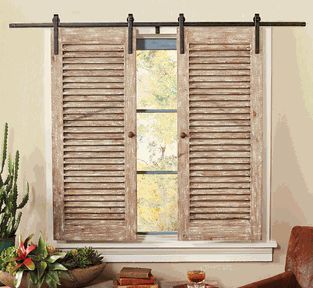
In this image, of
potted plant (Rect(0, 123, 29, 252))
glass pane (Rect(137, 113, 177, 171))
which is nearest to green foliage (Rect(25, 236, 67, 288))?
potted plant (Rect(0, 123, 29, 252))

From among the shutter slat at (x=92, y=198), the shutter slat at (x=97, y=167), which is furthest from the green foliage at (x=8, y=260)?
the shutter slat at (x=97, y=167)

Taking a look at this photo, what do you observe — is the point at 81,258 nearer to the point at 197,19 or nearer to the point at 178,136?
the point at 178,136

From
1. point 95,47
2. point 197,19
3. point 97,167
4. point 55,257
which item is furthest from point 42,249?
point 197,19

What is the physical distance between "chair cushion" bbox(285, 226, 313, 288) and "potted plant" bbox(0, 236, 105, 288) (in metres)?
1.05

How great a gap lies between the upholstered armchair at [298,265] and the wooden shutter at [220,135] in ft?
1.09

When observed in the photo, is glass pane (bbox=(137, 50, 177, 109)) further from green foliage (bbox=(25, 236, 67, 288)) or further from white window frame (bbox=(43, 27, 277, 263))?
green foliage (bbox=(25, 236, 67, 288))

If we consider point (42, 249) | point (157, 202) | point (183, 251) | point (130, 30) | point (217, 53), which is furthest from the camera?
point (157, 202)

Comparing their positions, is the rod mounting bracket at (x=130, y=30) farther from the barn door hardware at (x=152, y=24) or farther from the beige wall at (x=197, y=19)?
the beige wall at (x=197, y=19)

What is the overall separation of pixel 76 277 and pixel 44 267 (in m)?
0.21

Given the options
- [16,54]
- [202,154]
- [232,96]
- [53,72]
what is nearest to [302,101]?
[232,96]

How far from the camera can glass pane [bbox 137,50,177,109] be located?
415cm

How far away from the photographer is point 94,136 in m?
3.92

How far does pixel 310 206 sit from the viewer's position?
157 inches

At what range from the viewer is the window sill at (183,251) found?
3.96 meters
